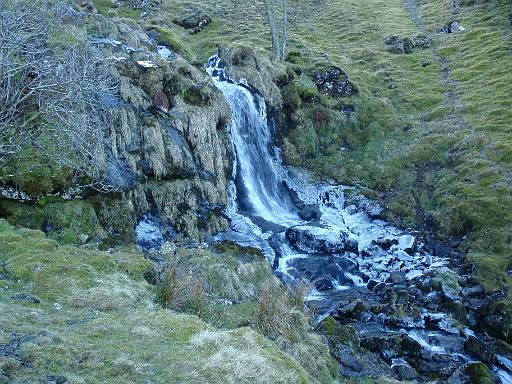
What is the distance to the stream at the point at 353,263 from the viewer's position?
18734 millimetres

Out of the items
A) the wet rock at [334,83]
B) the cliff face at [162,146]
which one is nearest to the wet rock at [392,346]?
the cliff face at [162,146]

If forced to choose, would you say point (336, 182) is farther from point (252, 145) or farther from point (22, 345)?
point (22, 345)

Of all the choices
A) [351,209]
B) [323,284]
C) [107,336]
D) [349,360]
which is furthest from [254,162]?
[107,336]

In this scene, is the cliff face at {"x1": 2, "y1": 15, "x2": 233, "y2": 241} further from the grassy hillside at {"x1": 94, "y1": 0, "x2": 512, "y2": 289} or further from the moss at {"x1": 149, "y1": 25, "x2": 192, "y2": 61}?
the moss at {"x1": 149, "y1": 25, "x2": 192, "y2": 61}

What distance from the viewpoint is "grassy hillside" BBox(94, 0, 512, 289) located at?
99.0ft

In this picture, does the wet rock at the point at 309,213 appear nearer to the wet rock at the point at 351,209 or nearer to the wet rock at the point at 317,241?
the wet rock at the point at 351,209

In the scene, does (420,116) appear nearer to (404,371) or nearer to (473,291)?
(473,291)

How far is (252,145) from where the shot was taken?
34.3 m

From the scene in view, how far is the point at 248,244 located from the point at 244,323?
11359 mm

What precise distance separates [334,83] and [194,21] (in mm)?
23026

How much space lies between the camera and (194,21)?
188ft

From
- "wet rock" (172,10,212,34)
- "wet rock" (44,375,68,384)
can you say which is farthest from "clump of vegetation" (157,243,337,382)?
"wet rock" (172,10,212,34)

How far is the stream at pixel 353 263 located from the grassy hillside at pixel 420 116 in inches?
84.7

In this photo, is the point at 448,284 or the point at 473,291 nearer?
the point at 473,291
